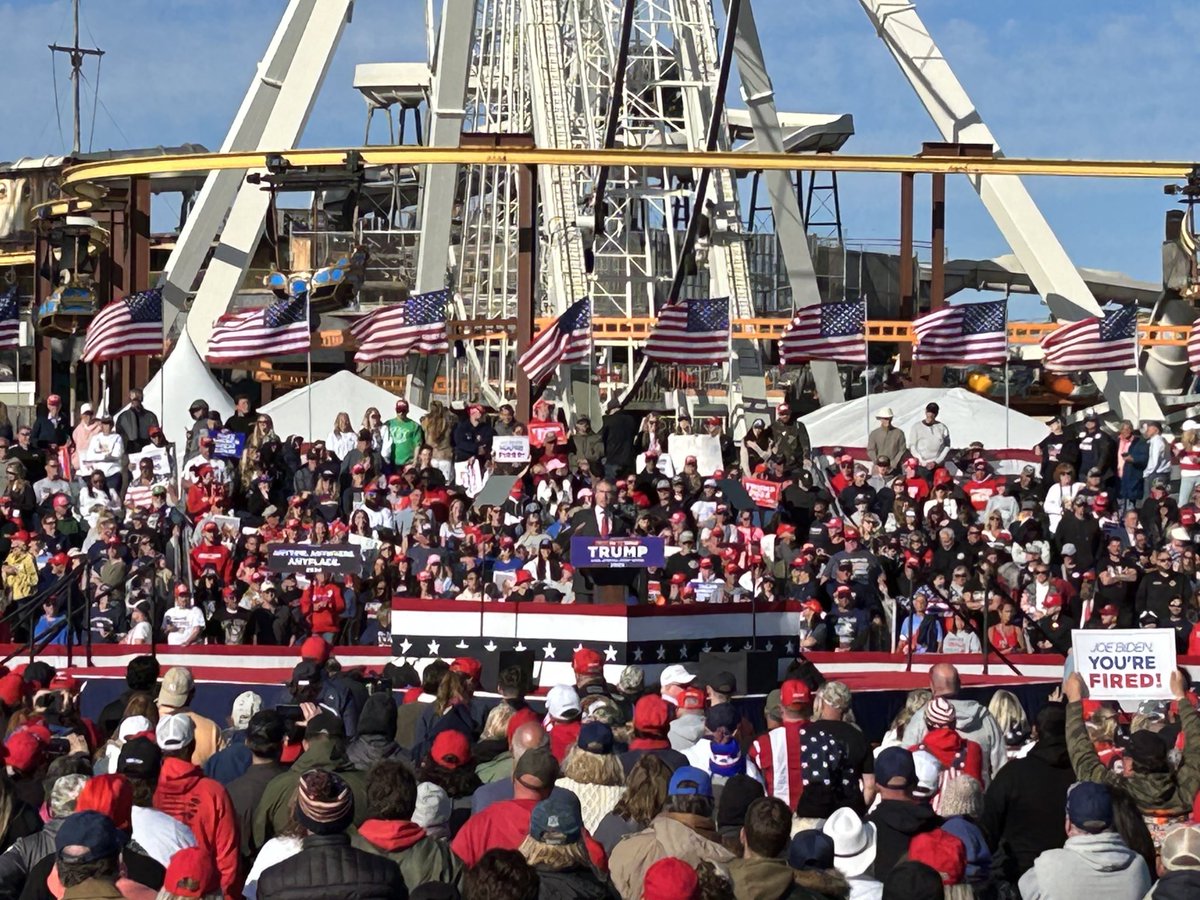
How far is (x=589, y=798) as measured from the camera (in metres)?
10.4

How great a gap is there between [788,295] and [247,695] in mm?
46842

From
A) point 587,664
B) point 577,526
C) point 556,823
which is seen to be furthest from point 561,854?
point 577,526

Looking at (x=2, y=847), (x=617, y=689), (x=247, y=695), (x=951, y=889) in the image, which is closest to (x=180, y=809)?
(x=2, y=847)

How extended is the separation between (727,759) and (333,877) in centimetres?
375

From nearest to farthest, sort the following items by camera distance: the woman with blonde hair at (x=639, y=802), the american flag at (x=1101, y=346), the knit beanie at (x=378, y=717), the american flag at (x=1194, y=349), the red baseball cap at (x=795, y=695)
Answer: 1. the woman with blonde hair at (x=639, y=802)
2. the knit beanie at (x=378, y=717)
3. the red baseball cap at (x=795, y=695)
4. the american flag at (x=1194, y=349)
5. the american flag at (x=1101, y=346)

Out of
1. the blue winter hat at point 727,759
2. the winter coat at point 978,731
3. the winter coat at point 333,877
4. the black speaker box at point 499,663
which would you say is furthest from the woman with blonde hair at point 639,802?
the black speaker box at point 499,663

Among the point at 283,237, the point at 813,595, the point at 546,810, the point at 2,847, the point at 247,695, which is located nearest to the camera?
the point at 546,810

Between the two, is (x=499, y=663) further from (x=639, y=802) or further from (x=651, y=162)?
(x=651, y=162)

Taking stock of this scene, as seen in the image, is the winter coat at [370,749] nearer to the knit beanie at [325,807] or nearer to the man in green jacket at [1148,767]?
the knit beanie at [325,807]

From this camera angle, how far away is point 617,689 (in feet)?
46.3

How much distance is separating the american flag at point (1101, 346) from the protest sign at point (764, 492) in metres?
8.31

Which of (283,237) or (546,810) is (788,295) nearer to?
(283,237)

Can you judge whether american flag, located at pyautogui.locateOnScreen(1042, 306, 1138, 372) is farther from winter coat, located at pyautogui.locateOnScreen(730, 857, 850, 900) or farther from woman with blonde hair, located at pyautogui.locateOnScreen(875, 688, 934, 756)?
winter coat, located at pyautogui.locateOnScreen(730, 857, 850, 900)

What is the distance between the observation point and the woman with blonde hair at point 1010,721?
12.8 meters
